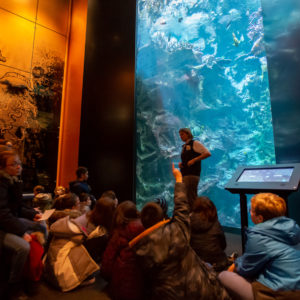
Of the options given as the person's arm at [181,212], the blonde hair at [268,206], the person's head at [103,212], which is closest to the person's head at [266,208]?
the blonde hair at [268,206]

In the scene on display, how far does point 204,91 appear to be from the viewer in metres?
6.75

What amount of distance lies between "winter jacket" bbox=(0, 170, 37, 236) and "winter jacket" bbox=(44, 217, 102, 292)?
1.17 ft

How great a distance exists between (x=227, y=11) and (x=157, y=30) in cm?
206

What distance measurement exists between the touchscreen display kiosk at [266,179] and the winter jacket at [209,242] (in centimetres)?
54

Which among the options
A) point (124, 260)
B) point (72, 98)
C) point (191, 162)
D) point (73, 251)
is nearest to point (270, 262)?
point (124, 260)

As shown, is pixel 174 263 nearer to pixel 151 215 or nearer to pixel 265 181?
pixel 151 215

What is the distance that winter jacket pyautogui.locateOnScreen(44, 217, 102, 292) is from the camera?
199 centimetres

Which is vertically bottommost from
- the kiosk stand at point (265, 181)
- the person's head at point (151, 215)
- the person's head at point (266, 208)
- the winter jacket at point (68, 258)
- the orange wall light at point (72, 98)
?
the winter jacket at point (68, 258)

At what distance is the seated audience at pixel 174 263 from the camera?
140cm

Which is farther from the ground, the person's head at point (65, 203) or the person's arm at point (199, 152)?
the person's arm at point (199, 152)

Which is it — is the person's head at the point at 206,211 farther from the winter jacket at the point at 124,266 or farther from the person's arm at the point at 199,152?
the person's arm at the point at 199,152

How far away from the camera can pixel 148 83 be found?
6.29 m

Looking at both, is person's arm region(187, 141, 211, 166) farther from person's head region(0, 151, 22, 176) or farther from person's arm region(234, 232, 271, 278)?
person's head region(0, 151, 22, 176)

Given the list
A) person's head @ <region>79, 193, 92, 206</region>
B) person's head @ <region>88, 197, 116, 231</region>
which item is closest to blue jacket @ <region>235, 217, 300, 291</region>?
person's head @ <region>88, 197, 116, 231</region>
